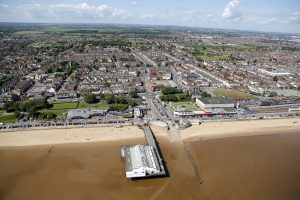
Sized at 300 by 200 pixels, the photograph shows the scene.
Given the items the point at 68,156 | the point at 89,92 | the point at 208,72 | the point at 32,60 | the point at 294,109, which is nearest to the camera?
the point at 68,156

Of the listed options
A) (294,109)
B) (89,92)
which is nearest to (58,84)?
(89,92)

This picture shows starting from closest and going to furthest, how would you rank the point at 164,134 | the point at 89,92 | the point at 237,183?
the point at 237,183 < the point at 164,134 < the point at 89,92

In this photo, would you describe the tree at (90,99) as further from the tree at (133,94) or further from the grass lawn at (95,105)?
the tree at (133,94)

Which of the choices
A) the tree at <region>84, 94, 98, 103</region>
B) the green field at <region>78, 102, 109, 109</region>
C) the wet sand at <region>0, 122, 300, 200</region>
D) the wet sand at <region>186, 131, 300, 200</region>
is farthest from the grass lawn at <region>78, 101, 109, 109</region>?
the wet sand at <region>186, 131, 300, 200</region>

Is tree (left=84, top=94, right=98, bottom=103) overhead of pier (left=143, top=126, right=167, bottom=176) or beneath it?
overhead

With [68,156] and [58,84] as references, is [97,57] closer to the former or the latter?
[58,84]

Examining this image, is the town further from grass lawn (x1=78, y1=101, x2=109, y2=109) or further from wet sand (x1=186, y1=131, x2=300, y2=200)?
wet sand (x1=186, y1=131, x2=300, y2=200)
